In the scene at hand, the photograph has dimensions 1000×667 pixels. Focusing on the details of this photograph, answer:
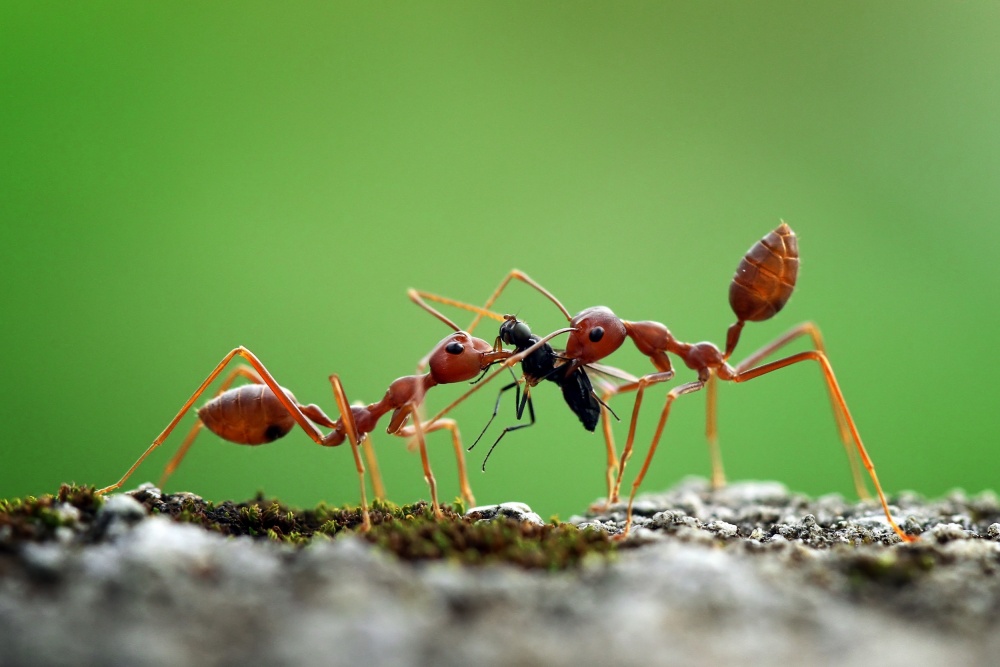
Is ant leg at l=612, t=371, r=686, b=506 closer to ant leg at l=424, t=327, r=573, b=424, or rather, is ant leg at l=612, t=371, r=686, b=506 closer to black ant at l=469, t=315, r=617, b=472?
black ant at l=469, t=315, r=617, b=472

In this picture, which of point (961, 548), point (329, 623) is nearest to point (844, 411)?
point (961, 548)

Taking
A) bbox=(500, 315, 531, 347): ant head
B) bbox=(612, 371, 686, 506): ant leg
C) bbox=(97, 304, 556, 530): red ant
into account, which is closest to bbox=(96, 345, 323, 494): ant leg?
bbox=(97, 304, 556, 530): red ant

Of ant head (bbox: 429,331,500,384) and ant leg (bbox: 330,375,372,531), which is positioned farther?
ant head (bbox: 429,331,500,384)

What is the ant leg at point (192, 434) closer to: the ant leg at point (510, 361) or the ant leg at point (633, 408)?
the ant leg at point (510, 361)

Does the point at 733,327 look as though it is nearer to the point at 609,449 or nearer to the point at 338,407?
the point at 609,449

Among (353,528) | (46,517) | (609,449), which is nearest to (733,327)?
(609,449)

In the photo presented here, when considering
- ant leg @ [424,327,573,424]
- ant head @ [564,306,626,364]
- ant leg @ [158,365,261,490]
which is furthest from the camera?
ant leg @ [158,365,261,490]

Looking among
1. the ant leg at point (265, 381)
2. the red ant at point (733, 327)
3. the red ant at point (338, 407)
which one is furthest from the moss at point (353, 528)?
the red ant at point (733, 327)
